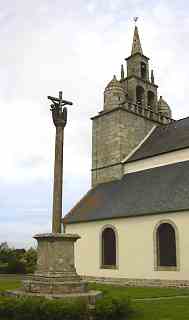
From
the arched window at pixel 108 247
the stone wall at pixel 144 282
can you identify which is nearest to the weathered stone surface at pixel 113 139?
the arched window at pixel 108 247

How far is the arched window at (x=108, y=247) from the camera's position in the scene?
2098cm

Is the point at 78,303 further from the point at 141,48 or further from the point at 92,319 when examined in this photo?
the point at 141,48

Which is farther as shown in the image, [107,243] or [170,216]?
[107,243]

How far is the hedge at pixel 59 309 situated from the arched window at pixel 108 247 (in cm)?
1297

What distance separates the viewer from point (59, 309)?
7418 mm

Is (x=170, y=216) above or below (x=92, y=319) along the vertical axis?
above

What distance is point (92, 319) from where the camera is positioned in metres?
7.62

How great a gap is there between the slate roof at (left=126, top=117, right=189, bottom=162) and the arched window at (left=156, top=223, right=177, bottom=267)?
534 centimetres

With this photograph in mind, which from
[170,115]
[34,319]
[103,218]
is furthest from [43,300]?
[170,115]

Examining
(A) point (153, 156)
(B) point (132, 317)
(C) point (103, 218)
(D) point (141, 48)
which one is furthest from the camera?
(D) point (141, 48)

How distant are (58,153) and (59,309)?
16.2 ft

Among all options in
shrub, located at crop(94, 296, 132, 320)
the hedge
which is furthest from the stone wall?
the hedge

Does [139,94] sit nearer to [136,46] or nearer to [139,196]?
[136,46]

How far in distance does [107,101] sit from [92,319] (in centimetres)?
2168
